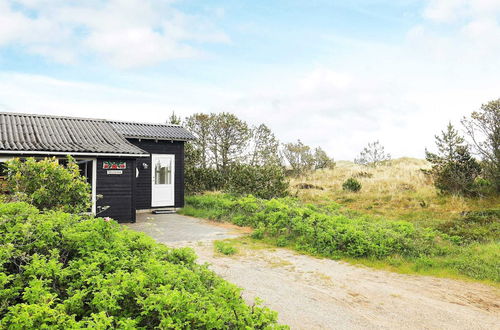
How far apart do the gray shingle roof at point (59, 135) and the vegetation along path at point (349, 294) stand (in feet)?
21.5

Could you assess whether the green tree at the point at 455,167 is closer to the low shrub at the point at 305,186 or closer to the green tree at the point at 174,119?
the low shrub at the point at 305,186

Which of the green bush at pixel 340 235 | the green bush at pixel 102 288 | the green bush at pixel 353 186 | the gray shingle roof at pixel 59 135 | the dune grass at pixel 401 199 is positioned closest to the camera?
the green bush at pixel 102 288

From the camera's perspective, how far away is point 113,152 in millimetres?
11297

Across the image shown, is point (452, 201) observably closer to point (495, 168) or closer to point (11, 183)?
point (495, 168)

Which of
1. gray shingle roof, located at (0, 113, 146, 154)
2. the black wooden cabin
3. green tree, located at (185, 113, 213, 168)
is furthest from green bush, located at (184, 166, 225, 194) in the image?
gray shingle roof, located at (0, 113, 146, 154)

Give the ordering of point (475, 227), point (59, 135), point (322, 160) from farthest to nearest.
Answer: point (322, 160) < point (59, 135) < point (475, 227)

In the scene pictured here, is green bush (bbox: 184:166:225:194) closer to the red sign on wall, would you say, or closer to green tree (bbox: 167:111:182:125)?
green tree (bbox: 167:111:182:125)

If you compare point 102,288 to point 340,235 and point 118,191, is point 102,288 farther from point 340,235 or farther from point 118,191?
point 118,191

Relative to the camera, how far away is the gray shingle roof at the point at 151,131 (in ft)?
47.3

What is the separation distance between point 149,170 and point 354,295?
11444 mm

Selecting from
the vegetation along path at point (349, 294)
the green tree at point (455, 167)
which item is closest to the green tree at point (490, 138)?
the green tree at point (455, 167)

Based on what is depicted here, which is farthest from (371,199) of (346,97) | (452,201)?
(346,97)

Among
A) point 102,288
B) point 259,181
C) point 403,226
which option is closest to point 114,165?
point 259,181

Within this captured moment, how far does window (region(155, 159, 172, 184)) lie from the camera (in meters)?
14.9
